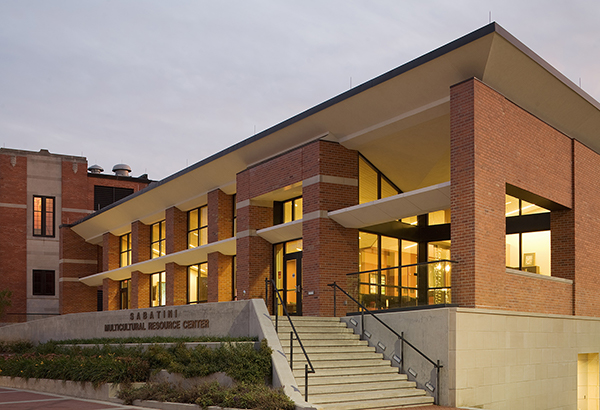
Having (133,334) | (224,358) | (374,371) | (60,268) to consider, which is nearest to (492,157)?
(374,371)

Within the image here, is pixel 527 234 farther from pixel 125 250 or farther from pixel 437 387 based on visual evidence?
pixel 125 250

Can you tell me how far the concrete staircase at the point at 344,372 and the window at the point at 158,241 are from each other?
1724 cm

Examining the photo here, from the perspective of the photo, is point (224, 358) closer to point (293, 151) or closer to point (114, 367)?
point (114, 367)

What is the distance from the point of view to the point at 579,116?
1980 cm

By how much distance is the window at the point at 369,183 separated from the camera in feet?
72.0

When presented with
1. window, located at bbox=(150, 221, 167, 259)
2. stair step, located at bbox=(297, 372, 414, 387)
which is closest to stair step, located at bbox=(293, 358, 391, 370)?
stair step, located at bbox=(297, 372, 414, 387)

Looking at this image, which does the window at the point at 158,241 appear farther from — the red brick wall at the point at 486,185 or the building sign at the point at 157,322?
the red brick wall at the point at 486,185

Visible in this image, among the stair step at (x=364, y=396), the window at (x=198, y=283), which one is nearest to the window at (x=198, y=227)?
the window at (x=198, y=283)

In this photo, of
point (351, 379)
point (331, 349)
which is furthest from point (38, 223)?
point (351, 379)

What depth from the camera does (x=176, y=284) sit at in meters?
31.2

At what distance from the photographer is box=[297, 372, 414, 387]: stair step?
46.8ft

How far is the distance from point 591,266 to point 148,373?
14.3m

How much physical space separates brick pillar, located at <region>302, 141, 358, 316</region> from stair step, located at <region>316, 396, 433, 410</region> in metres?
5.99

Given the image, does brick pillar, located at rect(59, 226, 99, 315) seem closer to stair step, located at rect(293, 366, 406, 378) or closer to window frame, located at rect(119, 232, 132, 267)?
window frame, located at rect(119, 232, 132, 267)
